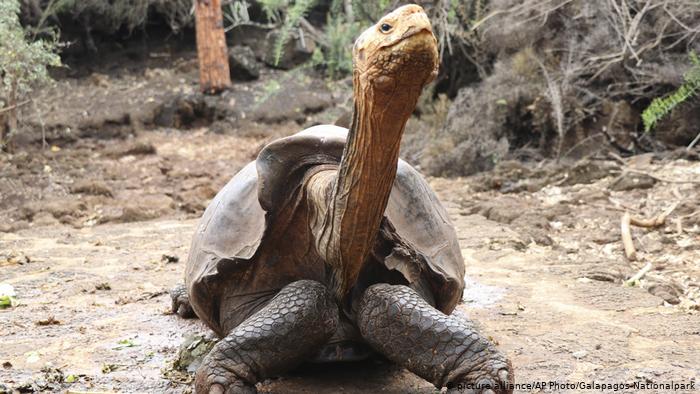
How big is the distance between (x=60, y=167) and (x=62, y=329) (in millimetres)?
4907

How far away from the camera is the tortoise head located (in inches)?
59.4

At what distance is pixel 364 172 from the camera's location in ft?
5.75

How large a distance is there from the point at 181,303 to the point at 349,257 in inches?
54.6

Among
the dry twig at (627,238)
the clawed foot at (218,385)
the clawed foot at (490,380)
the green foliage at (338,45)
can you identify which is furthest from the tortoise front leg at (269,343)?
the green foliage at (338,45)

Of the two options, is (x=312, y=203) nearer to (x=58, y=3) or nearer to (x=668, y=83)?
(x=668, y=83)

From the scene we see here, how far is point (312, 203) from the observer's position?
2.13 meters

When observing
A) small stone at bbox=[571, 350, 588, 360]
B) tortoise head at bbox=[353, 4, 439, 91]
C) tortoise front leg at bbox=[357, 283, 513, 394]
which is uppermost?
→ tortoise head at bbox=[353, 4, 439, 91]

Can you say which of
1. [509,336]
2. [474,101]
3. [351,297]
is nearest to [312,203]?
[351,297]

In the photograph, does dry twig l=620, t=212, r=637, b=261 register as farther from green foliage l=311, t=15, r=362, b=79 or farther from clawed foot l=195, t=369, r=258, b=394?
green foliage l=311, t=15, r=362, b=79

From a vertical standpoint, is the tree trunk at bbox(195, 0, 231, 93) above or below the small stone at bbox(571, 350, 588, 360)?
above

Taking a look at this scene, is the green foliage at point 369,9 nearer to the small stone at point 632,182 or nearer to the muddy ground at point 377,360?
the muddy ground at point 377,360

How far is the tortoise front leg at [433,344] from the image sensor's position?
191cm

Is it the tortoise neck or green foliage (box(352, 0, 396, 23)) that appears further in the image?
green foliage (box(352, 0, 396, 23))

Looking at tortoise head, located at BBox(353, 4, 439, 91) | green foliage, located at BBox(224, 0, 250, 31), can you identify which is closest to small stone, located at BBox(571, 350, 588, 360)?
tortoise head, located at BBox(353, 4, 439, 91)
